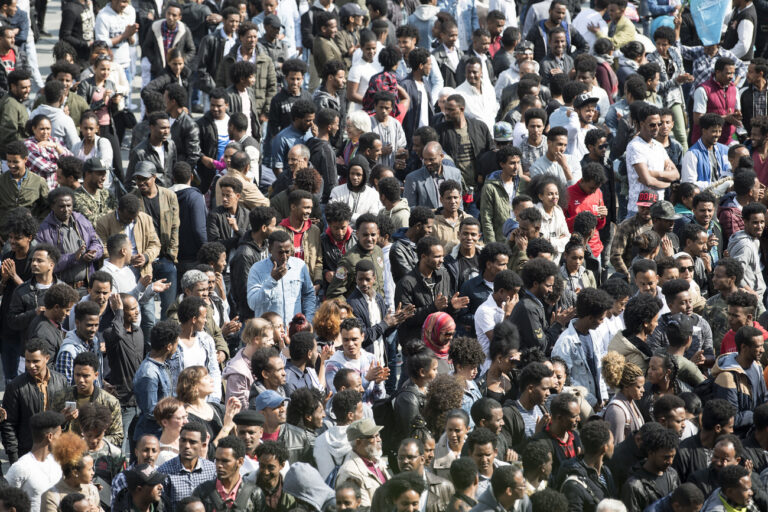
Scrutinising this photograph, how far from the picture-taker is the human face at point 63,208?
12219 mm

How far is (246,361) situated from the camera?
10641 millimetres

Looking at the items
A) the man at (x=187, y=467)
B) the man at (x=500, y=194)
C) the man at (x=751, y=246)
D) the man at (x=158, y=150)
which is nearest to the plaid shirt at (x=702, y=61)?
the man at (x=751, y=246)

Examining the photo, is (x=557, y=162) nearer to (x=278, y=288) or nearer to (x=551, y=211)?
(x=551, y=211)

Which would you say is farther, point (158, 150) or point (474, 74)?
point (474, 74)

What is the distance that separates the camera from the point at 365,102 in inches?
595

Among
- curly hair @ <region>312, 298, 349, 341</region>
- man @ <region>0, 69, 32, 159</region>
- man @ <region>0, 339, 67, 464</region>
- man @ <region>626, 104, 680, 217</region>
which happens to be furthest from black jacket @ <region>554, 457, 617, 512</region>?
man @ <region>0, 69, 32, 159</region>

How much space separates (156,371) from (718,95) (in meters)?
8.40

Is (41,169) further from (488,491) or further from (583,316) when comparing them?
(488,491)

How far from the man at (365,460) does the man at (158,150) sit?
5025mm

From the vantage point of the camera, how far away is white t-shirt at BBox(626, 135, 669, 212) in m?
14.1

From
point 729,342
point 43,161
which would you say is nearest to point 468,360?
point 729,342

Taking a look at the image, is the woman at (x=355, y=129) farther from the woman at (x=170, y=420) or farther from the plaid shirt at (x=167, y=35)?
the woman at (x=170, y=420)

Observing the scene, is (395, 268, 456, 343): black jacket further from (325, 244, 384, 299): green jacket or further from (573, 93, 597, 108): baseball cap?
(573, 93, 597, 108): baseball cap

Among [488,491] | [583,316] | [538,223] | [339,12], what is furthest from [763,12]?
[488,491]
